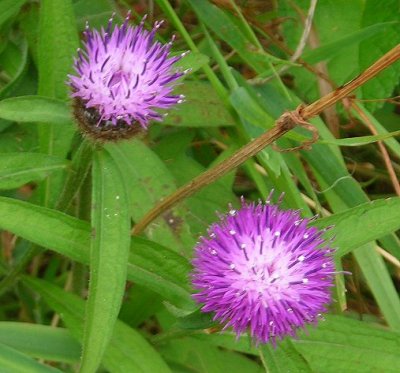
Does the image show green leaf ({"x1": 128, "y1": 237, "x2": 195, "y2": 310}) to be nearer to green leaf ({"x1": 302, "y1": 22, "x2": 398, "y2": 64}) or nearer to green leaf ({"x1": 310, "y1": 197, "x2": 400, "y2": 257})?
green leaf ({"x1": 310, "y1": 197, "x2": 400, "y2": 257})

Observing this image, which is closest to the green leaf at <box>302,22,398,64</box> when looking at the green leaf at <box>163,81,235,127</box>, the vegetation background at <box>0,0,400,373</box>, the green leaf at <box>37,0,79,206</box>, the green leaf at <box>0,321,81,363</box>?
the vegetation background at <box>0,0,400,373</box>

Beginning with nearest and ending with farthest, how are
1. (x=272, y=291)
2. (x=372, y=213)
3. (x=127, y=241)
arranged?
(x=272, y=291), (x=127, y=241), (x=372, y=213)

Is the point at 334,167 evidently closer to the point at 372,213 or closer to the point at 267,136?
the point at 372,213

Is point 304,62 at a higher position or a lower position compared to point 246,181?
higher

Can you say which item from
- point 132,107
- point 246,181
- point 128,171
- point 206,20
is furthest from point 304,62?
point 132,107

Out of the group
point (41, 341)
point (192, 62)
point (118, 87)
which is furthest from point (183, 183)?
point (118, 87)

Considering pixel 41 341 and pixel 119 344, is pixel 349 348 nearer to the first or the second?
pixel 119 344
